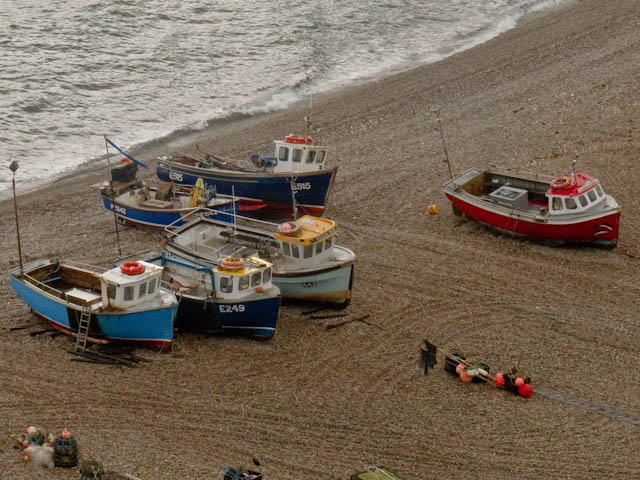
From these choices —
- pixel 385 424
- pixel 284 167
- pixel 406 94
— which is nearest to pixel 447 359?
pixel 385 424

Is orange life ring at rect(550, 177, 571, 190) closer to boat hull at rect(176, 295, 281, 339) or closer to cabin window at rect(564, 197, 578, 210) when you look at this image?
cabin window at rect(564, 197, 578, 210)

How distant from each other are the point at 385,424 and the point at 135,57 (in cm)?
3861

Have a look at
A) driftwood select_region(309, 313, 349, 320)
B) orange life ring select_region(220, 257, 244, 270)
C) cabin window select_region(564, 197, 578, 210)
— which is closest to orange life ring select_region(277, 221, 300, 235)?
orange life ring select_region(220, 257, 244, 270)

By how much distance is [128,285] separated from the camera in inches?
831

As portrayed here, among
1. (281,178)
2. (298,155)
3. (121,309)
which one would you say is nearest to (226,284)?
(121,309)

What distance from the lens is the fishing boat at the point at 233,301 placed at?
2181 centimetres

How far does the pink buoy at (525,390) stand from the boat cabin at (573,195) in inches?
313

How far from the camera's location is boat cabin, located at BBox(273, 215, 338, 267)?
915 inches

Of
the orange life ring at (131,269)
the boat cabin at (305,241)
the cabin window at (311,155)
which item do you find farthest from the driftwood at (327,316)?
the cabin window at (311,155)

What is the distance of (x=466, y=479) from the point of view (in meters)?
17.1

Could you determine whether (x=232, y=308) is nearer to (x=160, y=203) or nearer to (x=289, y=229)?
(x=289, y=229)

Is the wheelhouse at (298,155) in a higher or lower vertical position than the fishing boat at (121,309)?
higher

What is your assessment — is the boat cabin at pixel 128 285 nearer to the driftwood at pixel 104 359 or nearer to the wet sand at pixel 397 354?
the driftwood at pixel 104 359

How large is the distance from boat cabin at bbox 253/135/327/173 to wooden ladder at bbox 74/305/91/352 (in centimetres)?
1017
